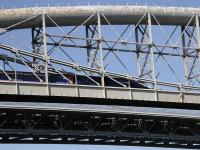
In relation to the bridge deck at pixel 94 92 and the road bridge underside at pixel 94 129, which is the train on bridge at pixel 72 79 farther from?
the road bridge underside at pixel 94 129

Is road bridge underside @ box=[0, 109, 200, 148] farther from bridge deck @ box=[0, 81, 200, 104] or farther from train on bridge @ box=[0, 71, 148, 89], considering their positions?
train on bridge @ box=[0, 71, 148, 89]

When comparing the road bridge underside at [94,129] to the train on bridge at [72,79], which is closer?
the road bridge underside at [94,129]

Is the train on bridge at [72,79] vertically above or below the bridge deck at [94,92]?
above

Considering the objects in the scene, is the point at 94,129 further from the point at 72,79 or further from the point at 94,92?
the point at 72,79

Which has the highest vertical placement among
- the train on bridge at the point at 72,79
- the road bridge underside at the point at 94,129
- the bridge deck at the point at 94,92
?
the train on bridge at the point at 72,79

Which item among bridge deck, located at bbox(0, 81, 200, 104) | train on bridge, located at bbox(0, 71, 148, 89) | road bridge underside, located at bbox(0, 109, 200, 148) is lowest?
road bridge underside, located at bbox(0, 109, 200, 148)

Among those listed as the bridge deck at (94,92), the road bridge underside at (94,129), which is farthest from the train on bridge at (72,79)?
the road bridge underside at (94,129)

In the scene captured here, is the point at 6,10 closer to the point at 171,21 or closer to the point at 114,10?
the point at 114,10

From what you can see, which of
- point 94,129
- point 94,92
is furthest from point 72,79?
point 94,129

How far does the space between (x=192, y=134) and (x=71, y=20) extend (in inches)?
659

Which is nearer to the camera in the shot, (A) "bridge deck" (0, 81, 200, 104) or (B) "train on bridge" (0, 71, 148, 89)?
(A) "bridge deck" (0, 81, 200, 104)

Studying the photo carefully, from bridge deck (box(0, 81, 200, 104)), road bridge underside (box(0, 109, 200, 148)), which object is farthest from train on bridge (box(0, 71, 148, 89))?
road bridge underside (box(0, 109, 200, 148))

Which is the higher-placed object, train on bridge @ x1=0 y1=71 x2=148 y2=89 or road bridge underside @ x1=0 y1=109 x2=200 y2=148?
train on bridge @ x1=0 y1=71 x2=148 y2=89

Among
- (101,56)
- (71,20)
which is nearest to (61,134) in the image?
(101,56)
